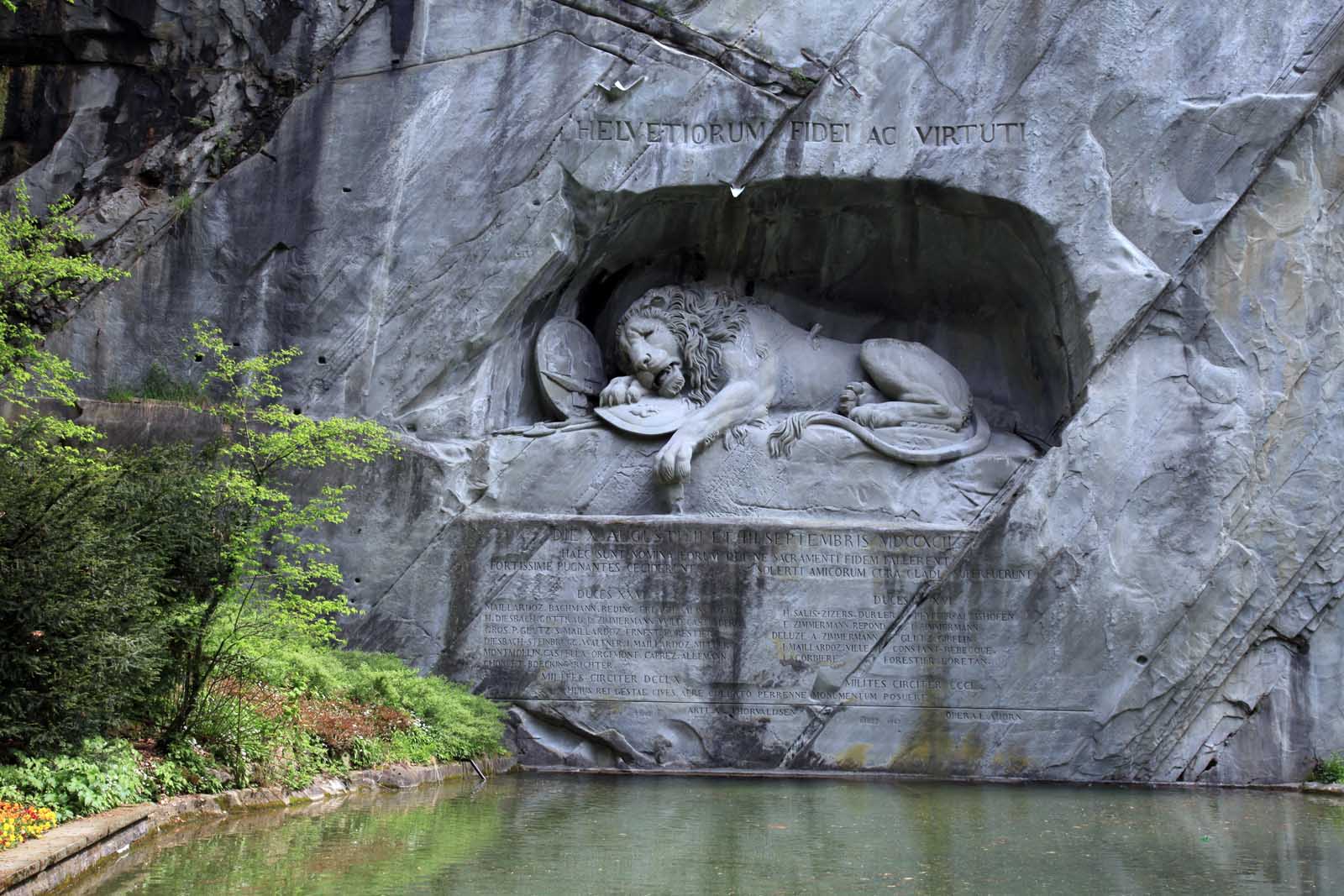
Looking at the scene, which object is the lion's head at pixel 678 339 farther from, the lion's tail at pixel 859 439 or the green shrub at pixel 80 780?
the green shrub at pixel 80 780

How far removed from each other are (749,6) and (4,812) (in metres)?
9.63

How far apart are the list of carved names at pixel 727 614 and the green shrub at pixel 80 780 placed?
Answer: 173 inches

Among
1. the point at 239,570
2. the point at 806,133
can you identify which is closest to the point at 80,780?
the point at 239,570

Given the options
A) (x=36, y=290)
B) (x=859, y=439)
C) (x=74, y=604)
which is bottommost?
(x=74, y=604)

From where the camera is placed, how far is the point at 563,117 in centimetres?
1205

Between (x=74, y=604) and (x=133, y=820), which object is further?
(x=74, y=604)

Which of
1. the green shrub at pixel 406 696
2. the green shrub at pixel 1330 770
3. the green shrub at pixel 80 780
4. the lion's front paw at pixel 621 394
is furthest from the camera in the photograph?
the lion's front paw at pixel 621 394

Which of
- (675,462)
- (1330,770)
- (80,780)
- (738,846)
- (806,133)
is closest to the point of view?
(80,780)

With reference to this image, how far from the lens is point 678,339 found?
12.5 metres

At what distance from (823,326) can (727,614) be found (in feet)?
12.4

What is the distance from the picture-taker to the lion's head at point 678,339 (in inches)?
486

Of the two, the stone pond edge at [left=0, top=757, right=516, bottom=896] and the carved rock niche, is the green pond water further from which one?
the carved rock niche

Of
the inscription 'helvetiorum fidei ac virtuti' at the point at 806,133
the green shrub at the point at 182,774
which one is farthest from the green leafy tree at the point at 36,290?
the inscription 'helvetiorum fidei ac virtuti' at the point at 806,133

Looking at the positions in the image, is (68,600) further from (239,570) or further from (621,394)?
(621,394)
